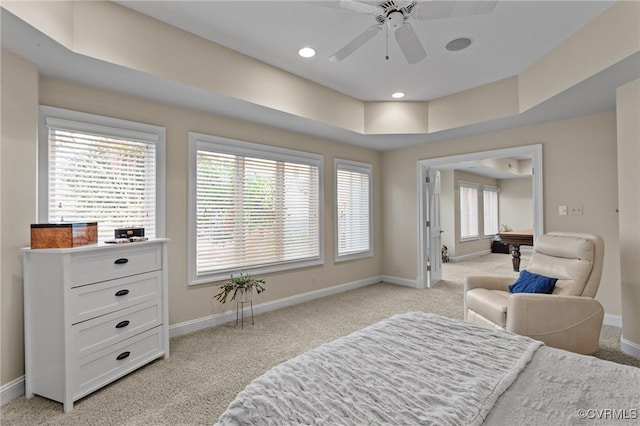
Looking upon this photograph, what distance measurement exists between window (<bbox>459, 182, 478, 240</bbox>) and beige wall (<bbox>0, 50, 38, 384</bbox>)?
8.81 m

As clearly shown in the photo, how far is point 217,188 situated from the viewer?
3.71 metres

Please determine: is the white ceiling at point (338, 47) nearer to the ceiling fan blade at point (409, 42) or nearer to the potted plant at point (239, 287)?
the ceiling fan blade at point (409, 42)

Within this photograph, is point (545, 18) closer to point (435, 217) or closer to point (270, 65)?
point (270, 65)

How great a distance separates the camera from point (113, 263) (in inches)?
96.0

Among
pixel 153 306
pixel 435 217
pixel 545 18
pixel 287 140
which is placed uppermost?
pixel 545 18

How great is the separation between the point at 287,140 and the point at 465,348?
3.54 metres

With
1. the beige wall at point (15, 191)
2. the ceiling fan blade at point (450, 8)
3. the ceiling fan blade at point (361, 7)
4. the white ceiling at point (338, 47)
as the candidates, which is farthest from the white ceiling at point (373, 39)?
the beige wall at point (15, 191)

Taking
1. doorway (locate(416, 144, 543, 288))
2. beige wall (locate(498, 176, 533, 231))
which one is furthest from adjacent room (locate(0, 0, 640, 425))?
beige wall (locate(498, 176, 533, 231))

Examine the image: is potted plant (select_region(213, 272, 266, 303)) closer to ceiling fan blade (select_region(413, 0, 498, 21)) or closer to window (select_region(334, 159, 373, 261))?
window (select_region(334, 159, 373, 261))

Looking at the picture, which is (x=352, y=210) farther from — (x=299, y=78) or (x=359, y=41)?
(x=359, y=41)

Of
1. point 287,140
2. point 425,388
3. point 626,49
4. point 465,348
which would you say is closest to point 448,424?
point 425,388

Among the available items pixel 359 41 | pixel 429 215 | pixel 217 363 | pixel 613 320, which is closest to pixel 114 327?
pixel 217 363

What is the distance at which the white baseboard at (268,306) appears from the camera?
3.38 m

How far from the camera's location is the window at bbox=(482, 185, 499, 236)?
1000 centimetres
